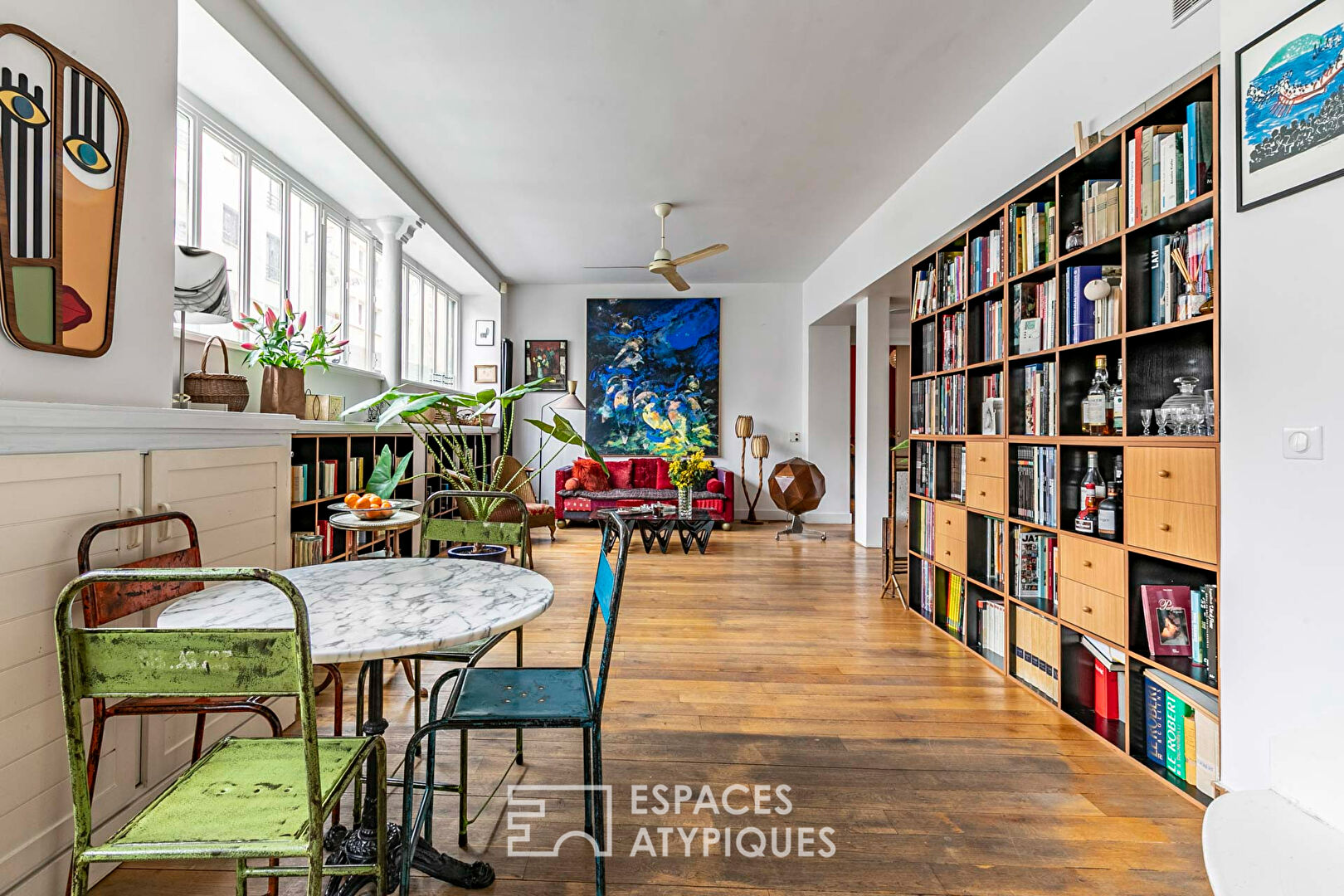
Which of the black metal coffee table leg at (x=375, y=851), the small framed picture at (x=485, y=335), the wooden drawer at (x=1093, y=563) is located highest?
the small framed picture at (x=485, y=335)

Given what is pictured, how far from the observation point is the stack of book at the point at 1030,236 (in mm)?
2686

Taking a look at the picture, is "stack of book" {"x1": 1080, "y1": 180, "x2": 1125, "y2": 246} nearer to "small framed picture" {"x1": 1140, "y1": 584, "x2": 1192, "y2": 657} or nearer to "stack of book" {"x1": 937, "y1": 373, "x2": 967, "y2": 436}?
"stack of book" {"x1": 937, "y1": 373, "x2": 967, "y2": 436}

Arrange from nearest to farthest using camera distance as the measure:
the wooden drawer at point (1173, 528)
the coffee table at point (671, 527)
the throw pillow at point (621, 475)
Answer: the wooden drawer at point (1173, 528)
the coffee table at point (671, 527)
the throw pillow at point (621, 475)

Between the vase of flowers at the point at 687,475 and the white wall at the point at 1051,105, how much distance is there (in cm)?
271

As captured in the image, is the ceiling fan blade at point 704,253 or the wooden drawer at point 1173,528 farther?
the ceiling fan blade at point 704,253

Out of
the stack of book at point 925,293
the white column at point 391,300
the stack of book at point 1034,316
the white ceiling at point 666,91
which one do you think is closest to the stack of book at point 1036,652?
the stack of book at point 1034,316

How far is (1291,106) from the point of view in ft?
5.28

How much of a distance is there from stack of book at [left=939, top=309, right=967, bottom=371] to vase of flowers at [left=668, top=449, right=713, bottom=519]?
290cm

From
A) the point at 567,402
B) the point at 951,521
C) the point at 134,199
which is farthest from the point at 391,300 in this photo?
the point at 951,521

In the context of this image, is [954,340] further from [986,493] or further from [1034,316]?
[986,493]

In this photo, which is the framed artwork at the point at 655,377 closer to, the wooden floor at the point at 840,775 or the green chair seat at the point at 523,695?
the wooden floor at the point at 840,775

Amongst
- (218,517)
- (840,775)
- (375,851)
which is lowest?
(840,775)

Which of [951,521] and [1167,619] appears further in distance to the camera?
[951,521]

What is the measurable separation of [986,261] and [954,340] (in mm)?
472
